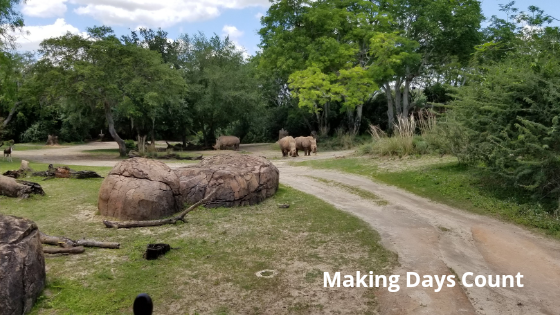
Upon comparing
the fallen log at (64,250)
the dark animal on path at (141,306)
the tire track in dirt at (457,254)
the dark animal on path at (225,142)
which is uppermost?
the dark animal on path at (141,306)

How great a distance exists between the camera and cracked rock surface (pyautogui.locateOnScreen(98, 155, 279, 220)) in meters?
7.89

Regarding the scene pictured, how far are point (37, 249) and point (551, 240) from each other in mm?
6943

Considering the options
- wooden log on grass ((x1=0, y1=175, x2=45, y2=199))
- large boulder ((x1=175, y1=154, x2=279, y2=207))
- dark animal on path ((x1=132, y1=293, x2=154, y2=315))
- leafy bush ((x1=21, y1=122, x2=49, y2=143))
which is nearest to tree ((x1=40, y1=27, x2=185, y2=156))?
wooden log on grass ((x1=0, y1=175, x2=45, y2=199))

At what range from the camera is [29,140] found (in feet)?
111

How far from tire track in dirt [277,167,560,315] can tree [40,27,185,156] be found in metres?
13.3

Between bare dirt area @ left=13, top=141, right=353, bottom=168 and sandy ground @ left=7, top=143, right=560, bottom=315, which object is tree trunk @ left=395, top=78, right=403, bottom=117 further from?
sandy ground @ left=7, top=143, right=560, bottom=315

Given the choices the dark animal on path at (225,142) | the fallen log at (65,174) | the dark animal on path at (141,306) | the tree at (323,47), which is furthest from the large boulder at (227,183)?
the dark animal on path at (225,142)

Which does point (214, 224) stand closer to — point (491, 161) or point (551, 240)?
point (551, 240)

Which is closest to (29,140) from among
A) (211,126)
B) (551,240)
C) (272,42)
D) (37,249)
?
(211,126)

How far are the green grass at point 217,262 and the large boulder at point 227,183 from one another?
37cm

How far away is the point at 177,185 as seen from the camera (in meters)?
8.59

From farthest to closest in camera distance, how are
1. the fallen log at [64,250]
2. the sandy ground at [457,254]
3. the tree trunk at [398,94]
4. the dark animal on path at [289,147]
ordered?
the tree trunk at [398,94], the dark animal on path at [289,147], the fallen log at [64,250], the sandy ground at [457,254]

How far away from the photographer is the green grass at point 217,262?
14.5 ft

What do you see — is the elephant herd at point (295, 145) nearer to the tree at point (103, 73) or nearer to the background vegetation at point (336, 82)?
the background vegetation at point (336, 82)
